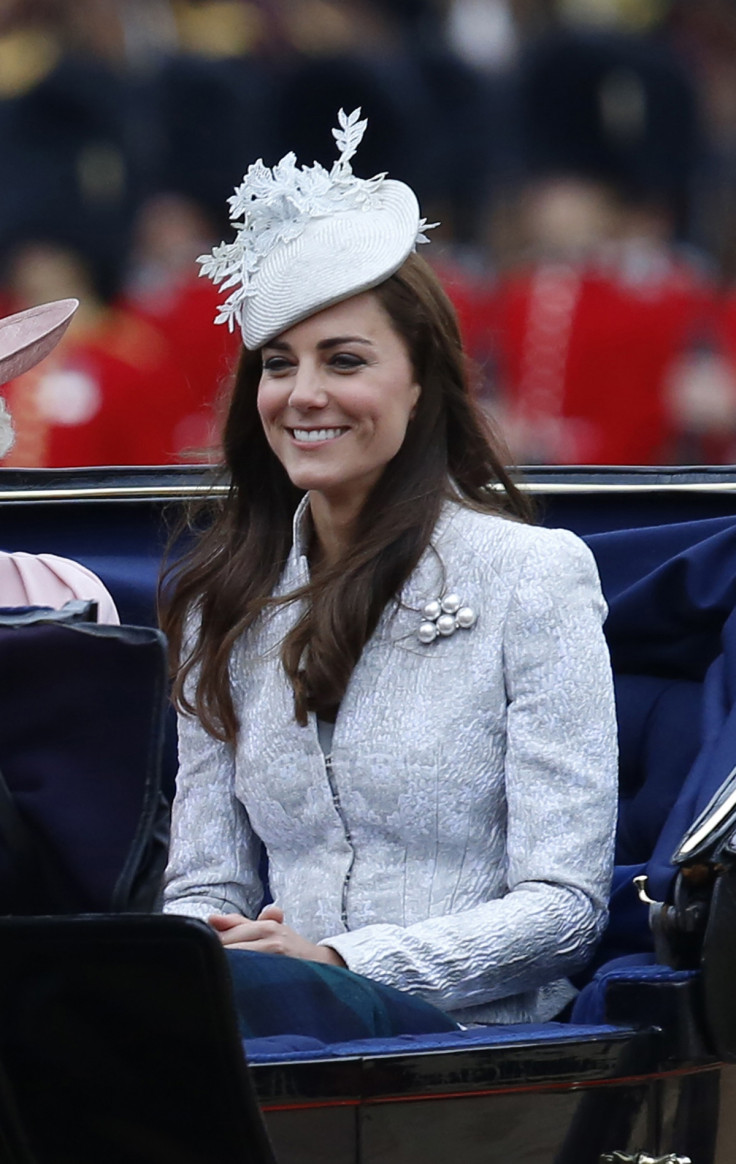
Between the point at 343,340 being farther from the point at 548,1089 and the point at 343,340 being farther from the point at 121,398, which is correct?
the point at 121,398

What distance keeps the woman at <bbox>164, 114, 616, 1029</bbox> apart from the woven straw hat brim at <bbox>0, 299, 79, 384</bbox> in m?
0.27

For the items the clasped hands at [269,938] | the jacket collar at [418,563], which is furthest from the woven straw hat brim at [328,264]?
the clasped hands at [269,938]

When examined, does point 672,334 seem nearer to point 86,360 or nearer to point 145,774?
point 86,360

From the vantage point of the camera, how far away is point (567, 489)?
9.16 feet

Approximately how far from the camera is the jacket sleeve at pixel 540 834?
2.05 metres

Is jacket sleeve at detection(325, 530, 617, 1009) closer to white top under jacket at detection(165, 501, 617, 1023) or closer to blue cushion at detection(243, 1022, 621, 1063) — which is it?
white top under jacket at detection(165, 501, 617, 1023)

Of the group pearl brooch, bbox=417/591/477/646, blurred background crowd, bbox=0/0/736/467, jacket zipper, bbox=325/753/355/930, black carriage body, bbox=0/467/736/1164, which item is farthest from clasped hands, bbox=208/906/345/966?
blurred background crowd, bbox=0/0/736/467

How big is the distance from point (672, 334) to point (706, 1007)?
3.03 meters

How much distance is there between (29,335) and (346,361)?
492mm

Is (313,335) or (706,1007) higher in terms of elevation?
(313,335)

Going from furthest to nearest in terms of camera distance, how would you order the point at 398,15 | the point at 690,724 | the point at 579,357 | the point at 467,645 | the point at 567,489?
the point at 398,15 → the point at 579,357 → the point at 567,489 → the point at 690,724 → the point at 467,645

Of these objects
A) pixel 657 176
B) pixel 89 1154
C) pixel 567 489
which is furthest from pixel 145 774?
pixel 657 176

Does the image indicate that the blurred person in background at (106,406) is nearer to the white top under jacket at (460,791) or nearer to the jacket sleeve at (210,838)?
the jacket sleeve at (210,838)

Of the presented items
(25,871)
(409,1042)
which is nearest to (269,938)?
(409,1042)
